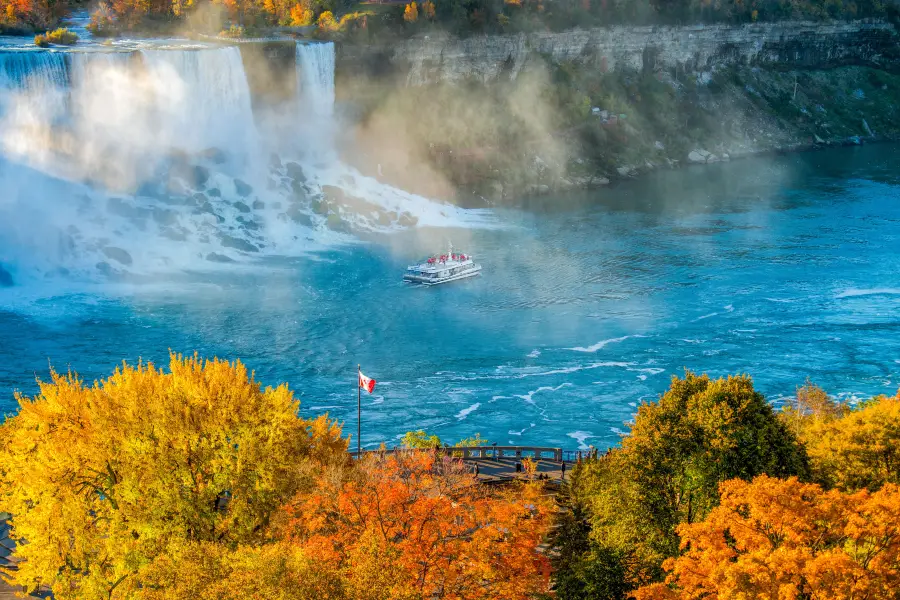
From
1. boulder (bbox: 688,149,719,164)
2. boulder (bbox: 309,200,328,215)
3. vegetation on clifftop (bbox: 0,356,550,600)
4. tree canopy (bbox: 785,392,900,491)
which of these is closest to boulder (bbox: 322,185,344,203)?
boulder (bbox: 309,200,328,215)

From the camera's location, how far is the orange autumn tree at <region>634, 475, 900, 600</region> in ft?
97.0

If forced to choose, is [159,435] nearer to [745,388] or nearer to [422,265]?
[745,388]

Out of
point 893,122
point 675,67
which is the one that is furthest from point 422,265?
point 893,122

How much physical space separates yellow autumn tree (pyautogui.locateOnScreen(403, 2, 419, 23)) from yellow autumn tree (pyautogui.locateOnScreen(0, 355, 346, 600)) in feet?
382

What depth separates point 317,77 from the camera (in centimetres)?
13812

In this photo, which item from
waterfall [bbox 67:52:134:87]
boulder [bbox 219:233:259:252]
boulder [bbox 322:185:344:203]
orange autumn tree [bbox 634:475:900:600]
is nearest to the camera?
orange autumn tree [bbox 634:475:900:600]

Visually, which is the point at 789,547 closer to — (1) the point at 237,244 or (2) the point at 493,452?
(2) the point at 493,452

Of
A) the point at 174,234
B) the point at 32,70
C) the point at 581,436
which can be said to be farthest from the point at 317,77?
the point at 581,436

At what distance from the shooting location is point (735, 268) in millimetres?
106188

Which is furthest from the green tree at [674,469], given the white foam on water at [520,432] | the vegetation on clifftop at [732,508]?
the white foam on water at [520,432]

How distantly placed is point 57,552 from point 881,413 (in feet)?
110

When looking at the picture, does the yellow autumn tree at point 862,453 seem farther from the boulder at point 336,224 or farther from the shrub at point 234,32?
the shrub at point 234,32

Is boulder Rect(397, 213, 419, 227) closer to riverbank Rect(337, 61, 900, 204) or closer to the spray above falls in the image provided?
the spray above falls

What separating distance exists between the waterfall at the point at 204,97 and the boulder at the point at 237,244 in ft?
66.9
